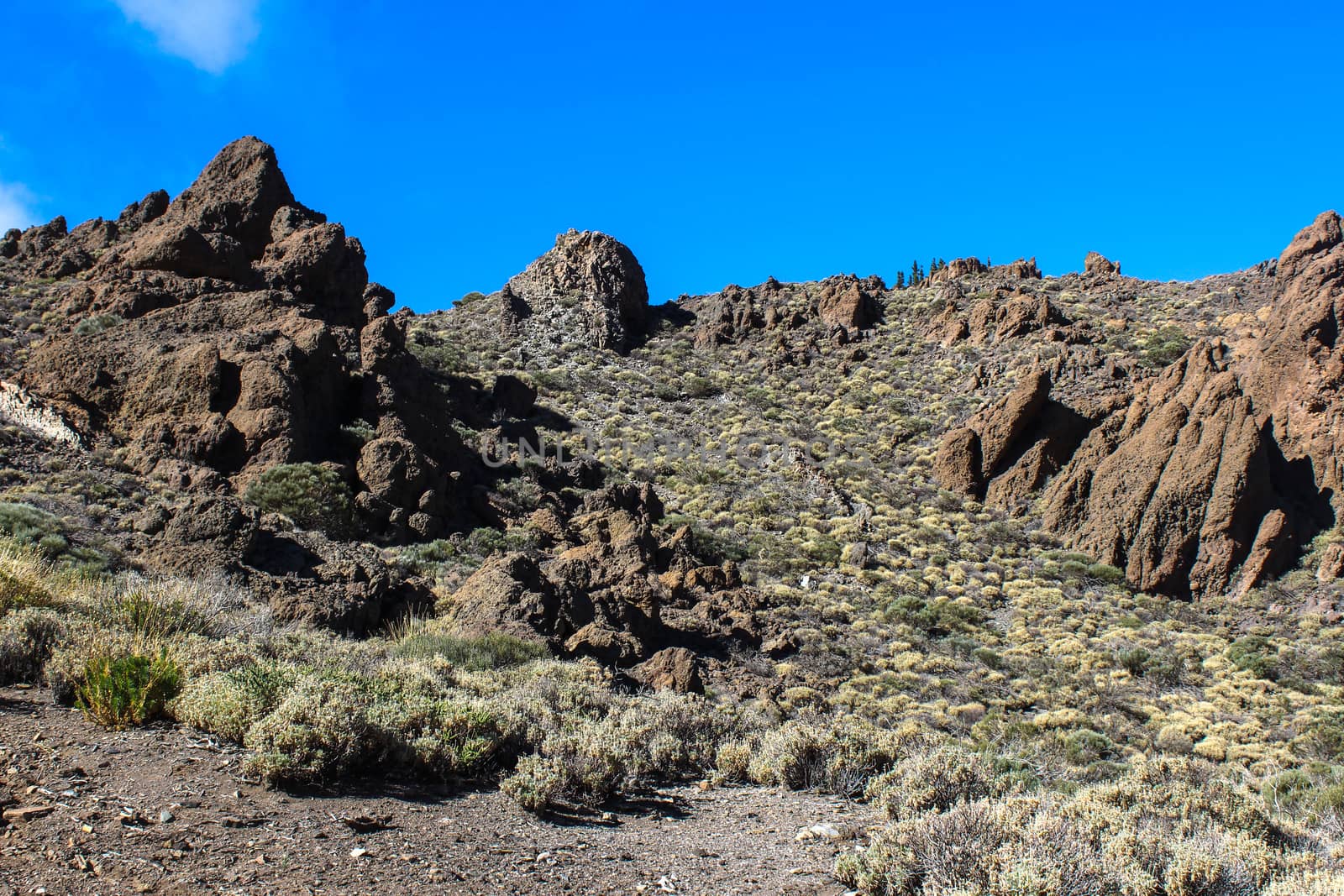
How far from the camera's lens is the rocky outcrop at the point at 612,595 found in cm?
1341

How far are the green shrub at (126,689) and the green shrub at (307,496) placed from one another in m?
10.7

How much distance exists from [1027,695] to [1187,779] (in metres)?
7.67

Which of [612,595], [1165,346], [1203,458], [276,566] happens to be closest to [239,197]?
[276,566]

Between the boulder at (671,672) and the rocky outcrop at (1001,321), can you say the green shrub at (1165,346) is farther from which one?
the boulder at (671,672)

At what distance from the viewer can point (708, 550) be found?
75.9ft

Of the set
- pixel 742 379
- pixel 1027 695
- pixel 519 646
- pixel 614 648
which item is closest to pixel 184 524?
pixel 519 646

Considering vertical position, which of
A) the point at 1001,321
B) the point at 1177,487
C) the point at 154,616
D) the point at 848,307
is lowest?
the point at 154,616

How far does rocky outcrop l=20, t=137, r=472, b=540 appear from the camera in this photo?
18.3 m

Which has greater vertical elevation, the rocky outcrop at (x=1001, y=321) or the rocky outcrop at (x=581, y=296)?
the rocky outcrop at (x=581, y=296)

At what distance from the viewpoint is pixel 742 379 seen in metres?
39.6

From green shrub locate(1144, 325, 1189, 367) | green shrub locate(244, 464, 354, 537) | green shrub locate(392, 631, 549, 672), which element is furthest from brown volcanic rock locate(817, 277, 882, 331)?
green shrub locate(392, 631, 549, 672)

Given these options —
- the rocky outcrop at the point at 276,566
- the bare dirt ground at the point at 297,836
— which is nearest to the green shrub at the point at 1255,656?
the bare dirt ground at the point at 297,836

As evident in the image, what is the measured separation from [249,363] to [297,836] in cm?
1689

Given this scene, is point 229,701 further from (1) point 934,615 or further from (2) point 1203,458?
(2) point 1203,458
